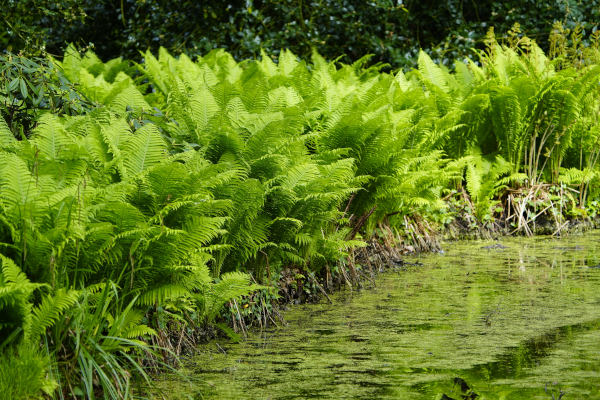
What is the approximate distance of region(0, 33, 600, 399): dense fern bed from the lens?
310cm

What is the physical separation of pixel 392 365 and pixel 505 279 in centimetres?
205

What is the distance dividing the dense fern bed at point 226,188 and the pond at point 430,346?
0.25 m

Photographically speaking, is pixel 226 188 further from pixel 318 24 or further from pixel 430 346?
pixel 318 24

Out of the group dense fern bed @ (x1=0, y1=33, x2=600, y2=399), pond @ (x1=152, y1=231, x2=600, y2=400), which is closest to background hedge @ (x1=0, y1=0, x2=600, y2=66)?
dense fern bed @ (x1=0, y1=33, x2=600, y2=399)

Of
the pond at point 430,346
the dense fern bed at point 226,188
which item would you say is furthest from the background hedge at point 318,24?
the pond at point 430,346

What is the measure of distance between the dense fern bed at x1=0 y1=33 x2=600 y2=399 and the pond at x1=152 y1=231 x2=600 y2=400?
246 mm

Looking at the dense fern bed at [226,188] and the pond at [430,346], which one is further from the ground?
the dense fern bed at [226,188]

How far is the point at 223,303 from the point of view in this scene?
13.2 feet

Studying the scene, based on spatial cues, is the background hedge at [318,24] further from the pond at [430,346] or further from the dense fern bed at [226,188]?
the pond at [430,346]

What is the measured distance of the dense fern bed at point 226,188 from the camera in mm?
3098

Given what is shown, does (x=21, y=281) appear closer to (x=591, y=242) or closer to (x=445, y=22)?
(x=591, y=242)

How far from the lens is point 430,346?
378 cm

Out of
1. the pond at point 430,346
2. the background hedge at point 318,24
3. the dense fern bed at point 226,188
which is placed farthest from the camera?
the background hedge at point 318,24

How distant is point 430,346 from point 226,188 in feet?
4.24
